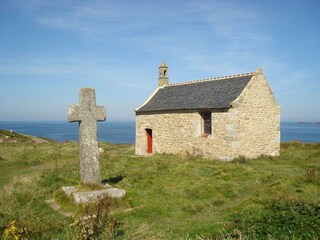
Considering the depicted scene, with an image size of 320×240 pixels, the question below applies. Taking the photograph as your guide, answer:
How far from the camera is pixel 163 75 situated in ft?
92.6

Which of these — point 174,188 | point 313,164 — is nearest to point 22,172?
point 174,188

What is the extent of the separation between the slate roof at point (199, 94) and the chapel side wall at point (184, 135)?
1.87 ft

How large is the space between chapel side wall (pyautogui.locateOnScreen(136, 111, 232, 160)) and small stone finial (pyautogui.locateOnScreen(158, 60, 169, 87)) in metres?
4.10

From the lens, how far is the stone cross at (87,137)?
32.4 feet

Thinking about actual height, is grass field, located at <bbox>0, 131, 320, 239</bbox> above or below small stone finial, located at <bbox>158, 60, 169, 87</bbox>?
below

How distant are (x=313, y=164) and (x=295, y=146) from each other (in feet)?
31.6

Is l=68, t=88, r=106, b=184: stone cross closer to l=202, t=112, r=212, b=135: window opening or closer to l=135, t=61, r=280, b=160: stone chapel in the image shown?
l=135, t=61, r=280, b=160: stone chapel

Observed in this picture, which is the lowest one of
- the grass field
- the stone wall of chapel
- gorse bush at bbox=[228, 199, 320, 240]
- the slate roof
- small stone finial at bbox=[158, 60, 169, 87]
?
the grass field

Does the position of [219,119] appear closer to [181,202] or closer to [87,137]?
[181,202]

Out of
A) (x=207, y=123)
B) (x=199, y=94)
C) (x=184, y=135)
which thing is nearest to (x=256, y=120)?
(x=207, y=123)

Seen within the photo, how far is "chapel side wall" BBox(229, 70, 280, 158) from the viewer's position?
1908 cm

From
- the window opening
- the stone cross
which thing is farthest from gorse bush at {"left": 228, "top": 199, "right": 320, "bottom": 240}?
the window opening

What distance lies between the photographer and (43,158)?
1972cm

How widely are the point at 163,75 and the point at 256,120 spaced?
35.2 ft
